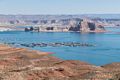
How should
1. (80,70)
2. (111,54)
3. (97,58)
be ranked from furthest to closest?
(111,54)
(97,58)
(80,70)

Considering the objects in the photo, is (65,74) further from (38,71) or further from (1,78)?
(1,78)

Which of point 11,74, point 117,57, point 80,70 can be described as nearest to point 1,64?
point 80,70

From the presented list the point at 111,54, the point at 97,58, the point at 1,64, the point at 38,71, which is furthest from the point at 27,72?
the point at 111,54

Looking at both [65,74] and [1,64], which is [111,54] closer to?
[1,64]

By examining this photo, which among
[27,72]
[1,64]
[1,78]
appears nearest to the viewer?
[1,78]

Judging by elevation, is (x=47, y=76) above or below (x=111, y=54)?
above

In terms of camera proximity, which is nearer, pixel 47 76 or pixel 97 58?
pixel 47 76

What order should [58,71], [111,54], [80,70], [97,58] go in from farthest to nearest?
1. [111,54]
2. [97,58]
3. [80,70]
4. [58,71]

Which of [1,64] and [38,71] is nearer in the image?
[38,71]

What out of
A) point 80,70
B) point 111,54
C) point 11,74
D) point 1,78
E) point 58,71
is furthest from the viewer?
point 111,54
